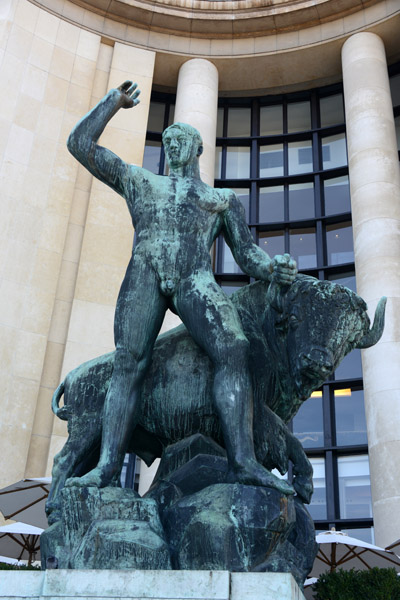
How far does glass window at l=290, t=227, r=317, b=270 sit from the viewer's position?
72.3 ft

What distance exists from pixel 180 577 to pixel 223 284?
19.0 metres

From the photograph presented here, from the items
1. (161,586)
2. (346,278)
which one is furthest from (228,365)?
(346,278)

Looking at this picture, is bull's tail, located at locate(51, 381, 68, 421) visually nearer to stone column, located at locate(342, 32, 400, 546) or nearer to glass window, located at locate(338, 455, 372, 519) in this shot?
stone column, located at locate(342, 32, 400, 546)

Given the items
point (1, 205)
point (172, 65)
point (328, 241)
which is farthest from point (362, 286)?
point (172, 65)

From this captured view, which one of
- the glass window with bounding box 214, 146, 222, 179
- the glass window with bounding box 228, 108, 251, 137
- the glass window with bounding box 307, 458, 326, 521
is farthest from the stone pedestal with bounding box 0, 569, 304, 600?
the glass window with bounding box 228, 108, 251, 137

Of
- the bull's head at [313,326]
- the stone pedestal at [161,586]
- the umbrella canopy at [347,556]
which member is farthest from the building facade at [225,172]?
the stone pedestal at [161,586]

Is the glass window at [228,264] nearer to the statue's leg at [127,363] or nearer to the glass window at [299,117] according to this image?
the glass window at [299,117]

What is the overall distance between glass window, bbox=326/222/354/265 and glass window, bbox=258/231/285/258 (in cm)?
162

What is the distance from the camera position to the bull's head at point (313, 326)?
400cm

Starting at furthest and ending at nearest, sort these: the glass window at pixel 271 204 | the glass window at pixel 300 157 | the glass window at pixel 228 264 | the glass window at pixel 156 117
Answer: the glass window at pixel 156 117 < the glass window at pixel 300 157 < the glass window at pixel 271 204 < the glass window at pixel 228 264

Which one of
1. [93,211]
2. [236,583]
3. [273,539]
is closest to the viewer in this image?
[236,583]

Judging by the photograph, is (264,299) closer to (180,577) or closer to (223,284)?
(180,577)

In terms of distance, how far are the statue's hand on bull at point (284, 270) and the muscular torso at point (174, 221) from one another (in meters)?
0.63

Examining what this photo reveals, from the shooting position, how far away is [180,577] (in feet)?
10.1
